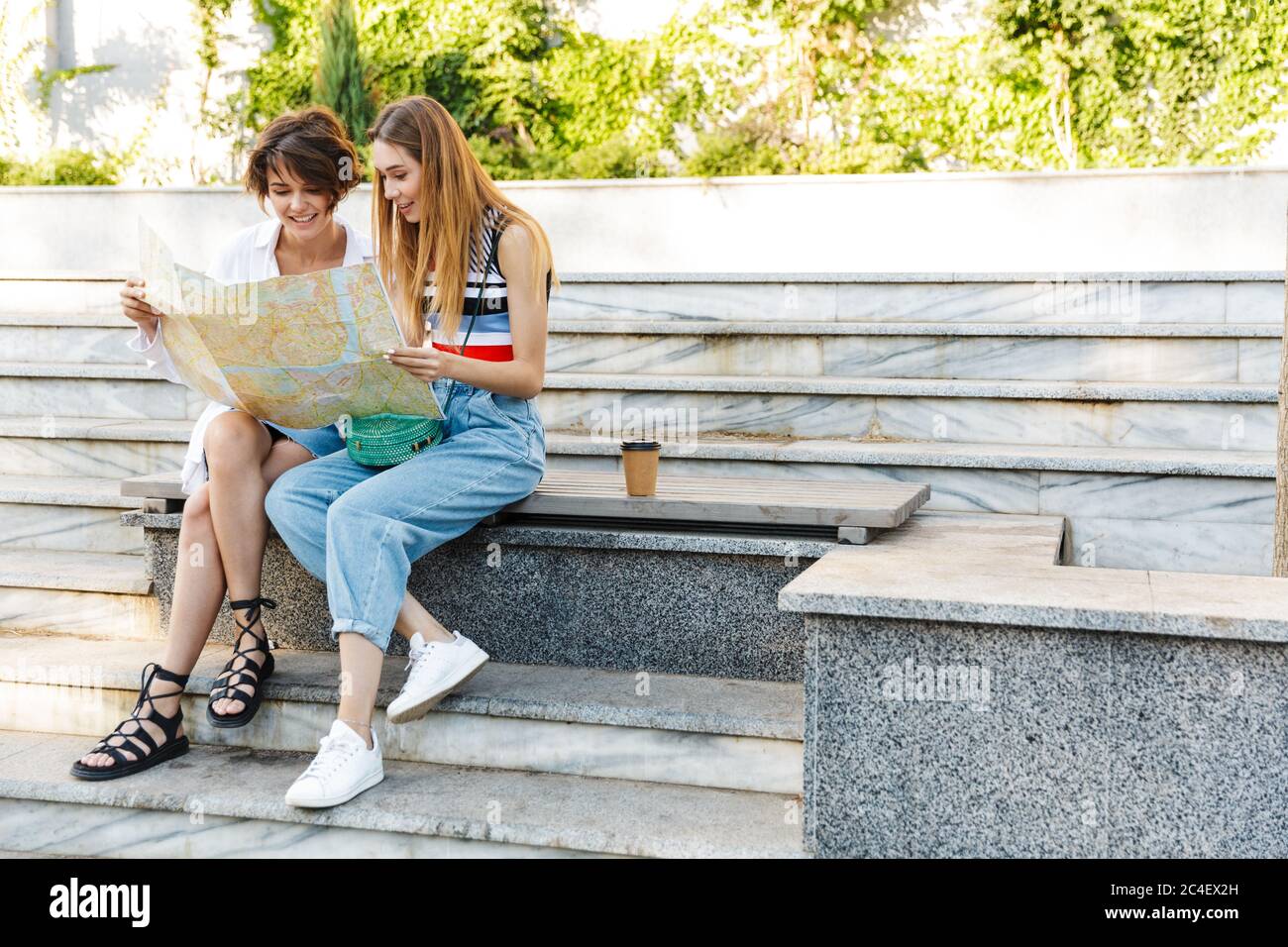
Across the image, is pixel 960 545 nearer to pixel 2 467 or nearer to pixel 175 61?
pixel 2 467

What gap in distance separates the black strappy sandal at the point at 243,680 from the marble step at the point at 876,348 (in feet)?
5.73

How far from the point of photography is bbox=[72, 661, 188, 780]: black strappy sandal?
105 inches

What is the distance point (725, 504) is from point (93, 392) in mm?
2634

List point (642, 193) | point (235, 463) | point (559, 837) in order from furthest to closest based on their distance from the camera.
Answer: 1. point (642, 193)
2. point (235, 463)
3. point (559, 837)

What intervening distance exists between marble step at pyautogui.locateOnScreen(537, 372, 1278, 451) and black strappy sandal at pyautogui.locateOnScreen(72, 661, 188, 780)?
162 centimetres

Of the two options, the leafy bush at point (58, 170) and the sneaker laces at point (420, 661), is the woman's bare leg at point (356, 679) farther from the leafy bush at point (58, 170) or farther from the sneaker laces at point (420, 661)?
the leafy bush at point (58, 170)

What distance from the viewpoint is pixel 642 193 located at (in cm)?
566

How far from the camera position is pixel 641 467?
287cm

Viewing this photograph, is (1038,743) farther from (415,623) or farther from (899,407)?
(899,407)

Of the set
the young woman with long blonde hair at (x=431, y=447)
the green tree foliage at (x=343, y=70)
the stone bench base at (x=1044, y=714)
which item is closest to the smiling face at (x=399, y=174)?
the young woman with long blonde hair at (x=431, y=447)

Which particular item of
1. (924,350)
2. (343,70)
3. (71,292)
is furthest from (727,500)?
(343,70)

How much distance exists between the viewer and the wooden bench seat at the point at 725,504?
2.75m

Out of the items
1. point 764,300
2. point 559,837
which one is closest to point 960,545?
point 559,837
